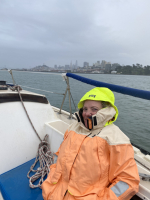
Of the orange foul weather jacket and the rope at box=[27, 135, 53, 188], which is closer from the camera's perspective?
the orange foul weather jacket

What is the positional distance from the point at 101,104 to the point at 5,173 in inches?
61.8

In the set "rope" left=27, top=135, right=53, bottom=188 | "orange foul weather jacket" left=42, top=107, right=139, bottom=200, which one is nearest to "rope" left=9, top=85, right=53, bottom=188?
"rope" left=27, top=135, right=53, bottom=188

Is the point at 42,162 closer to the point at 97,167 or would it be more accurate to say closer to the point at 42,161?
the point at 42,161

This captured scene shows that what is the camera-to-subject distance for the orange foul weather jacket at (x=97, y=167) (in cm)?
88

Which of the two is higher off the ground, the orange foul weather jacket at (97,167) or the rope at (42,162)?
the orange foul weather jacket at (97,167)

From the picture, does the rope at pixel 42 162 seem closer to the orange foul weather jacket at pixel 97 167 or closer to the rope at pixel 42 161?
the rope at pixel 42 161

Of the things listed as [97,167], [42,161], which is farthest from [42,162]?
[97,167]

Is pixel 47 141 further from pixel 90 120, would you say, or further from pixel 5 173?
pixel 90 120

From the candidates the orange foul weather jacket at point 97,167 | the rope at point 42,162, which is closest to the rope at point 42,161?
the rope at point 42,162

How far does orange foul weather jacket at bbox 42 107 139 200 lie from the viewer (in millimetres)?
882

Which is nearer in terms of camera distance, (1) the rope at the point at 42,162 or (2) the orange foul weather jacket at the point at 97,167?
(2) the orange foul weather jacket at the point at 97,167

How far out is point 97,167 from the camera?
3.19 feet

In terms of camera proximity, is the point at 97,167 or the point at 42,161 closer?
the point at 97,167

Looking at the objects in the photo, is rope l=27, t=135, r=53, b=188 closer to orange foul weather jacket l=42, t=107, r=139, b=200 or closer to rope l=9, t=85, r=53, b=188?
rope l=9, t=85, r=53, b=188
